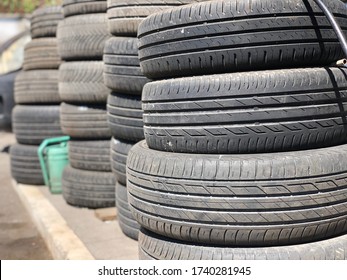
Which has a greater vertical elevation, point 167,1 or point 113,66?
point 167,1

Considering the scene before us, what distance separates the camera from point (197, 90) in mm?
2490

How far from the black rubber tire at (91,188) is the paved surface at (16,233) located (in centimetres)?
54

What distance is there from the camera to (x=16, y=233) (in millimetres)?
4910

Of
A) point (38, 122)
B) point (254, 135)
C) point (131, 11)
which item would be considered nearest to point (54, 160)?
point (38, 122)

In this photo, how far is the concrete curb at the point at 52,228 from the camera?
3768 mm

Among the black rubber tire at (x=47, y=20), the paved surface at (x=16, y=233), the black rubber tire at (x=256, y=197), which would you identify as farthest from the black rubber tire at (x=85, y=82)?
the black rubber tire at (x=256, y=197)

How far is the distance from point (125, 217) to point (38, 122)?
A: 2597 millimetres

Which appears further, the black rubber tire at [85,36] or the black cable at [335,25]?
the black rubber tire at [85,36]

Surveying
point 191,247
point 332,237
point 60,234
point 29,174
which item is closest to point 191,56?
point 191,247

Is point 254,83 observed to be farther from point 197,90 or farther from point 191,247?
point 191,247

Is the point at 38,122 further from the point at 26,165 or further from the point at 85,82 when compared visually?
the point at 85,82

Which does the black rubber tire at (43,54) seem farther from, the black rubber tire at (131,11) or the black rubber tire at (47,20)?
the black rubber tire at (131,11)

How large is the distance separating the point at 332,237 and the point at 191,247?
0.76 m

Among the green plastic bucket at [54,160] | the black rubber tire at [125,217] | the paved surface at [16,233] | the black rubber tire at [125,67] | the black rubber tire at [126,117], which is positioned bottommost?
the paved surface at [16,233]
